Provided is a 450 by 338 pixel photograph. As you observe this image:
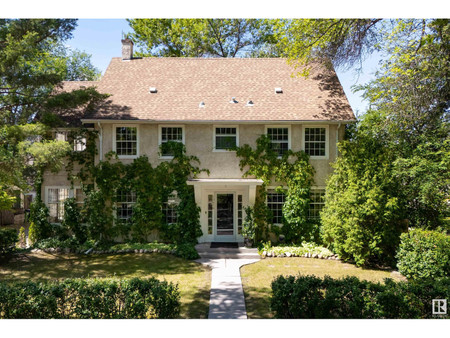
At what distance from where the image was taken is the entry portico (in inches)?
590

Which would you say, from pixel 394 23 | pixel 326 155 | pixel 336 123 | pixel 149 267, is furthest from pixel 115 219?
pixel 394 23

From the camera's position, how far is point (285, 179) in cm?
1470

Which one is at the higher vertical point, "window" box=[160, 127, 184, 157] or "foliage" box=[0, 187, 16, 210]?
"window" box=[160, 127, 184, 157]

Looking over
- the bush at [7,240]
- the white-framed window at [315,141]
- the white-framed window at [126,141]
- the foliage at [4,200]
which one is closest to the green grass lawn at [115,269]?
the bush at [7,240]

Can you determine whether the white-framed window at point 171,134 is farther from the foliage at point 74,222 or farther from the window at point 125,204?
the foliage at point 74,222

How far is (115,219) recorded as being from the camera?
1491 centimetres

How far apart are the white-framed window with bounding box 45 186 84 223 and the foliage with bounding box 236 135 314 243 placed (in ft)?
27.7

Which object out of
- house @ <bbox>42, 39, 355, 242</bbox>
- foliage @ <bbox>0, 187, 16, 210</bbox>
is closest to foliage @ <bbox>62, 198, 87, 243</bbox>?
house @ <bbox>42, 39, 355, 242</bbox>

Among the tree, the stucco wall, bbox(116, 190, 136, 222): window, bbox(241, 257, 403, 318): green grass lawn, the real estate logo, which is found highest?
the tree

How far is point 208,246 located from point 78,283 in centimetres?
757

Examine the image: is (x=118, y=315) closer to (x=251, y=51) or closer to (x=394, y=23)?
(x=394, y=23)

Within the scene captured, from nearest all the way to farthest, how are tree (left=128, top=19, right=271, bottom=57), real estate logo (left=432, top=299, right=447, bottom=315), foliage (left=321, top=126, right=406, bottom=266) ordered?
real estate logo (left=432, top=299, right=447, bottom=315)
foliage (left=321, top=126, right=406, bottom=266)
tree (left=128, top=19, right=271, bottom=57)

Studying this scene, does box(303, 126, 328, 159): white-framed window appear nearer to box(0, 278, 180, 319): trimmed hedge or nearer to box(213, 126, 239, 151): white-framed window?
box(213, 126, 239, 151): white-framed window

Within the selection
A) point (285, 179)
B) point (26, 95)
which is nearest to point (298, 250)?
point (285, 179)
